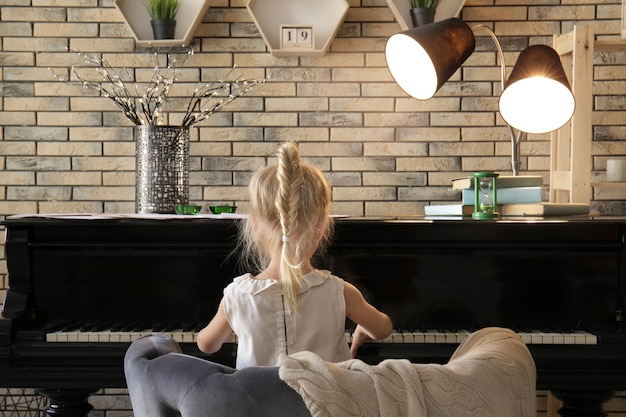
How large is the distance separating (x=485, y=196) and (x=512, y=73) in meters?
0.42

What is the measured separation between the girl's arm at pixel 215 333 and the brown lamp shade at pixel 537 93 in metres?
1.29

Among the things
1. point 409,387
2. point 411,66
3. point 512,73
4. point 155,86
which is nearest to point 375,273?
point 411,66

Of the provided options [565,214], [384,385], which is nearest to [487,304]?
[565,214]

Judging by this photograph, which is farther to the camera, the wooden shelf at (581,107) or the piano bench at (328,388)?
the wooden shelf at (581,107)

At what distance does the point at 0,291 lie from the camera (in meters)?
3.49

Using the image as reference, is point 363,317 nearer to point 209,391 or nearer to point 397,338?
point 397,338

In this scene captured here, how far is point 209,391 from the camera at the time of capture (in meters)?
1.27

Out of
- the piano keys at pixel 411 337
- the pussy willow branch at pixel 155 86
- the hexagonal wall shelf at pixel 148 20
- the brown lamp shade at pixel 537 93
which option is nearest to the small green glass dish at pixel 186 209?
the piano keys at pixel 411 337

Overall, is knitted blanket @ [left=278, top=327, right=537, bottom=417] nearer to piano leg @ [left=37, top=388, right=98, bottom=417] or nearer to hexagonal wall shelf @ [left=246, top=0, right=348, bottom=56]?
piano leg @ [left=37, top=388, right=98, bottom=417]

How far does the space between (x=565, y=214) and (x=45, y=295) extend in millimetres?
1631

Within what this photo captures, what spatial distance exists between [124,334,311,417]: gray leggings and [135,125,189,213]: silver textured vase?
1431 mm

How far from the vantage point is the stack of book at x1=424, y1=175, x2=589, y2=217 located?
2.66 metres

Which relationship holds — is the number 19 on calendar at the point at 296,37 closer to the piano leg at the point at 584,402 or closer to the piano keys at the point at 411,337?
the piano keys at the point at 411,337

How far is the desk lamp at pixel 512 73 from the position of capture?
8.47ft
